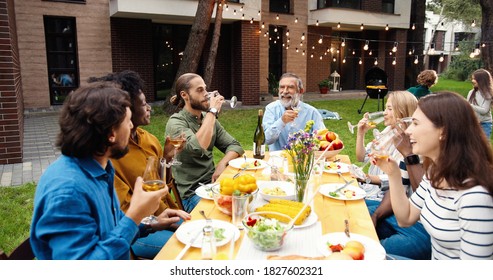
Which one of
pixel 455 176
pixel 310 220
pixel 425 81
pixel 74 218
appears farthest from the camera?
pixel 425 81

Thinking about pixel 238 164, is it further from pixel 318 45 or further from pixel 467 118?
pixel 318 45

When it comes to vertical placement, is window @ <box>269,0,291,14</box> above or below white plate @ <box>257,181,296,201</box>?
above

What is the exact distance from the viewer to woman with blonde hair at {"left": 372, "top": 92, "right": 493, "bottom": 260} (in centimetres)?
163

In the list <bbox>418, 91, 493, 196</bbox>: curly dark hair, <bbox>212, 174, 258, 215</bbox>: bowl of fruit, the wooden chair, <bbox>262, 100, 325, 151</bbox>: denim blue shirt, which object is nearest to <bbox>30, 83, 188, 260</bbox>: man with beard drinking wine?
the wooden chair

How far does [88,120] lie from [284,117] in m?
2.32

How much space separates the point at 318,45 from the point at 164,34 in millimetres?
7297

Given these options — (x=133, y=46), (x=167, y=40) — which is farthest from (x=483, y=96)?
(x=167, y=40)

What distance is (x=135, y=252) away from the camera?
7.77 feet

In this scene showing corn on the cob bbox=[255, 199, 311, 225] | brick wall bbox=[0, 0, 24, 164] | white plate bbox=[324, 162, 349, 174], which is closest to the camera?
corn on the cob bbox=[255, 199, 311, 225]

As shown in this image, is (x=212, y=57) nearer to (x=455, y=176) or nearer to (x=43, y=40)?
(x=43, y=40)

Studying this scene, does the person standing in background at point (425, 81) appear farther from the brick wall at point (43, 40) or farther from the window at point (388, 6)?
the window at point (388, 6)

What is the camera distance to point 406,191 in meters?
2.75

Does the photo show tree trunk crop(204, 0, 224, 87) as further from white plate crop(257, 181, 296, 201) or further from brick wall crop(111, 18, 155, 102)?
white plate crop(257, 181, 296, 201)

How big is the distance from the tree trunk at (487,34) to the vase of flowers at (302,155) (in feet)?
38.0
